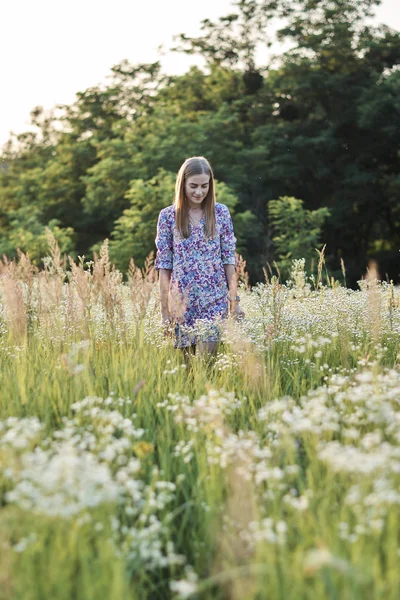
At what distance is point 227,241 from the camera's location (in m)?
6.14

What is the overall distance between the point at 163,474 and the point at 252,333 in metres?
2.54

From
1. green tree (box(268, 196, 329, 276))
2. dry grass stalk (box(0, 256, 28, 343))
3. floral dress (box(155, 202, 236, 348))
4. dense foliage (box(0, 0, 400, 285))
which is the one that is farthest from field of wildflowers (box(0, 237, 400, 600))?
dense foliage (box(0, 0, 400, 285))

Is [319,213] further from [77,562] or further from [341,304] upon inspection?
[77,562]

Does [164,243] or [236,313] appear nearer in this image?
[236,313]

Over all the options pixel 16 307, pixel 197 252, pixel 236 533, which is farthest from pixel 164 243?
pixel 236 533

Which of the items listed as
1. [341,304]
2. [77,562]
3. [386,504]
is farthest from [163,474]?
[341,304]

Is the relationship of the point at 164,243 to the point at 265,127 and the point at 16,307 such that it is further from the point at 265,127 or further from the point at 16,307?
the point at 265,127

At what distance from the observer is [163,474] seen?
10.2 ft

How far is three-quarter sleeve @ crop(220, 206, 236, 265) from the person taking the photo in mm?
6117

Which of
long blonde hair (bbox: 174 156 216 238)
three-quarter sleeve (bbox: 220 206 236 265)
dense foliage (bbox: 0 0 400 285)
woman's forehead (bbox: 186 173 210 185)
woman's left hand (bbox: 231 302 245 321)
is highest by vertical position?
dense foliage (bbox: 0 0 400 285)

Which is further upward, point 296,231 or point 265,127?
point 265,127

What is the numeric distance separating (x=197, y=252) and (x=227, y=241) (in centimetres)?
32

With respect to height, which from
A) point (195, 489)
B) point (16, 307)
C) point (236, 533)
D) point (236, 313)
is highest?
point (16, 307)

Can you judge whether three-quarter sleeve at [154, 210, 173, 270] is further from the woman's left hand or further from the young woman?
the woman's left hand
